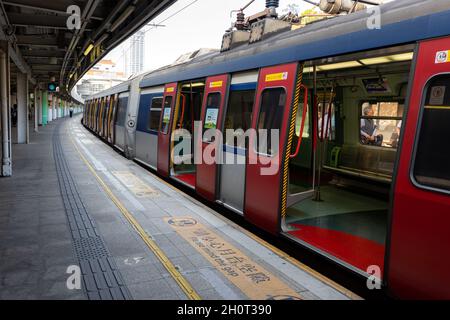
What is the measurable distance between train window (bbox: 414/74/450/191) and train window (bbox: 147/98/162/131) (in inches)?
316

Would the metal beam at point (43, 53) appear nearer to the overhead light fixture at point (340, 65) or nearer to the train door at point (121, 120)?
the train door at point (121, 120)

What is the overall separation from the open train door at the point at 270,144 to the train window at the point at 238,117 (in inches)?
13.5

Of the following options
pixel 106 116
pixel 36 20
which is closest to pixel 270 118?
pixel 36 20

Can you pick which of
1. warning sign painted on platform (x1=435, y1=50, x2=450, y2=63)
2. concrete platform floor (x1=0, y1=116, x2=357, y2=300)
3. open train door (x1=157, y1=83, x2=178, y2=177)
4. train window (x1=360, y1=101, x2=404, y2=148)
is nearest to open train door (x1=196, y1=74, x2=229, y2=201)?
concrete platform floor (x1=0, y1=116, x2=357, y2=300)

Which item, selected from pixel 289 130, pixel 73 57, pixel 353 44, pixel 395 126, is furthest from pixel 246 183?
pixel 73 57

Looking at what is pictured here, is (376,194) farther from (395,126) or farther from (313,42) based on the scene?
(313,42)

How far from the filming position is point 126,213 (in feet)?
22.2

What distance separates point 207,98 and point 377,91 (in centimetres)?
326

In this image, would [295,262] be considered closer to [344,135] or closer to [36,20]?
[344,135]

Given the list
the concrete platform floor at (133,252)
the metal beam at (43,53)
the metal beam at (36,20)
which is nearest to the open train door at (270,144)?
the concrete platform floor at (133,252)

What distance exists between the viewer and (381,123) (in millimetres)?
7727

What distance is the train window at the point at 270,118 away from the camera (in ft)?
17.5

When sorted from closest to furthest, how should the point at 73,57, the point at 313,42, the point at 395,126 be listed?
1. the point at 313,42
2. the point at 395,126
3. the point at 73,57

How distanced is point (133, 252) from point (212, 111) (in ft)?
10.6
